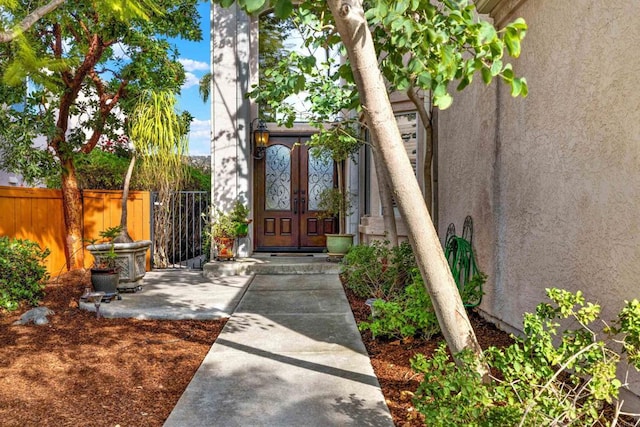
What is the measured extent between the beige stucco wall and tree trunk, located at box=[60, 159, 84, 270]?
5981mm

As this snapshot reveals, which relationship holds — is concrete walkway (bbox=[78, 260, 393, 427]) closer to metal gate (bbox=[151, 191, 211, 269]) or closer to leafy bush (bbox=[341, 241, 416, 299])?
leafy bush (bbox=[341, 241, 416, 299])

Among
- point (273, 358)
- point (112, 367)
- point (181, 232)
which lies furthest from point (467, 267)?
point (181, 232)

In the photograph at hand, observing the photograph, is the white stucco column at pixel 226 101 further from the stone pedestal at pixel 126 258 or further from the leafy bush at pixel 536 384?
the leafy bush at pixel 536 384

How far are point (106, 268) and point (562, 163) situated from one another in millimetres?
5254

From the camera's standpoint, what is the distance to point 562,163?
3346 millimetres

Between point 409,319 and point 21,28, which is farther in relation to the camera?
point 409,319

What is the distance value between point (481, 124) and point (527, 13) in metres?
1.25

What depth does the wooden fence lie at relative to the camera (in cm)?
644

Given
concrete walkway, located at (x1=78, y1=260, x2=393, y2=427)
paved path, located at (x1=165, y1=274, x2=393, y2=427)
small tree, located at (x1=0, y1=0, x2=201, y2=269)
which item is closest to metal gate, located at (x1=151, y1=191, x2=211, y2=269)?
small tree, located at (x1=0, y1=0, x2=201, y2=269)

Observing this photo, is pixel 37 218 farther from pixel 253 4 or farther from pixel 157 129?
pixel 253 4

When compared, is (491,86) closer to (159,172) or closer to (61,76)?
(159,172)

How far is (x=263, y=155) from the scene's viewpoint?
34.2ft

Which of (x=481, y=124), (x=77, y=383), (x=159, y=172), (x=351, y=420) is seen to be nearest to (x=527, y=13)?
(x=481, y=124)

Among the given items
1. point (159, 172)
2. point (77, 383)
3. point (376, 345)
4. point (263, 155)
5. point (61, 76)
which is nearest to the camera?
point (77, 383)
